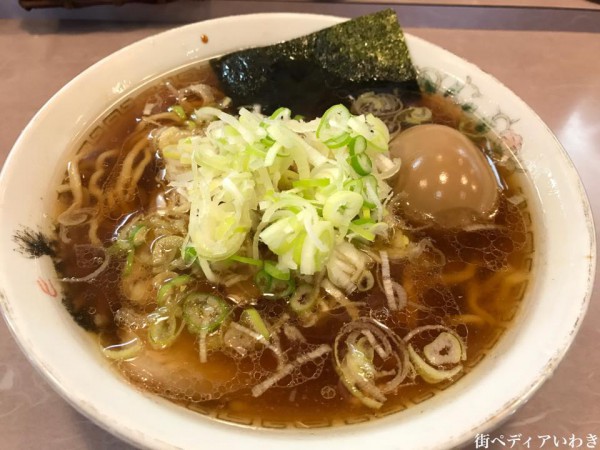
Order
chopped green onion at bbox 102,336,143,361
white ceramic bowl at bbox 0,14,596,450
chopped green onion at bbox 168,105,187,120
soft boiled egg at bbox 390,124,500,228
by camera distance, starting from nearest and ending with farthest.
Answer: white ceramic bowl at bbox 0,14,596,450 → chopped green onion at bbox 102,336,143,361 → soft boiled egg at bbox 390,124,500,228 → chopped green onion at bbox 168,105,187,120

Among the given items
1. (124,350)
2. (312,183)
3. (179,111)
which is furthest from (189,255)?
(179,111)

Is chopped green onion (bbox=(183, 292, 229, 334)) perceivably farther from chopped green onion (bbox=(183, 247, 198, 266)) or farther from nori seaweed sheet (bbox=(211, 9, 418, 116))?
nori seaweed sheet (bbox=(211, 9, 418, 116))

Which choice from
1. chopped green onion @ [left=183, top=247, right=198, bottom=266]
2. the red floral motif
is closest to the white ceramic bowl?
the red floral motif

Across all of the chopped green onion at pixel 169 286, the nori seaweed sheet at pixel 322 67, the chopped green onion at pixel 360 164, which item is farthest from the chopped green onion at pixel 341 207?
the nori seaweed sheet at pixel 322 67

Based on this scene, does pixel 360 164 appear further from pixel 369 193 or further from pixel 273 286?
pixel 273 286

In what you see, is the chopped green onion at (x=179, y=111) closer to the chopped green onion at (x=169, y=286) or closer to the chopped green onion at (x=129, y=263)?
the chopped green onion at (x=129, y=263)

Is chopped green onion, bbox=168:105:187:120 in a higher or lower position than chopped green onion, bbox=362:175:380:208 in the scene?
lower

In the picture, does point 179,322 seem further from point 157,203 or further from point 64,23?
point 64,23
